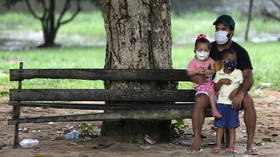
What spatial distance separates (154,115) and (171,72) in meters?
0.53

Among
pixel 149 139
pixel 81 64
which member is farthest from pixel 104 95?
pixel 81 64

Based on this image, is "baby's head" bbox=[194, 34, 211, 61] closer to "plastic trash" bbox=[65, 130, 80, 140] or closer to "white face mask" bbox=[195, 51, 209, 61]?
"white face mask" bbox=[195, 51, 209, 61]

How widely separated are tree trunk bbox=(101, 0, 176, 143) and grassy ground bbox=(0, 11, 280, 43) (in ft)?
72.0

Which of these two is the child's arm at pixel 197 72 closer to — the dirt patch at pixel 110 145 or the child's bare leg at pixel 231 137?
the child's bare leg at pixel 231 137

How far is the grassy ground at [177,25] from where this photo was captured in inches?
1209

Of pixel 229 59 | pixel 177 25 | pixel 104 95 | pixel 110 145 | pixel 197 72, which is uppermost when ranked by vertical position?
pixel 177 25

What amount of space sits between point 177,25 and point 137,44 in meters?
25.8

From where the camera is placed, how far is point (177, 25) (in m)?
31.8

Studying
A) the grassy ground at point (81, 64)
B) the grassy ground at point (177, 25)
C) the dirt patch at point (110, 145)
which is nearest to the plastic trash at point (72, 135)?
the dirt patch at point (110, 145)

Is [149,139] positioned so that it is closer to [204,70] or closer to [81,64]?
[204,70]

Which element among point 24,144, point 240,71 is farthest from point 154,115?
point 24,144

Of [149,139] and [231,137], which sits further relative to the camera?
[149,139]

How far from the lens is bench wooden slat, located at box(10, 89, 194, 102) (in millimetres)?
5945

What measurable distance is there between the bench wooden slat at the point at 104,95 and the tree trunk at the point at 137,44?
26 centimetres
